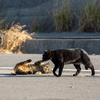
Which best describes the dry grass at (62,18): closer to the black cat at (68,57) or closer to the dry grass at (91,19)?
the dry grass at (91,19)

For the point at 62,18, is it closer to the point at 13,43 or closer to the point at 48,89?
the point at 13,43

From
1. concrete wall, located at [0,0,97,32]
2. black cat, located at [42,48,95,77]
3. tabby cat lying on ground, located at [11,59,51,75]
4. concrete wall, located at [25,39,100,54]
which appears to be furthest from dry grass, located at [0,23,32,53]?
concrete wall, located at [0,0,97,32]

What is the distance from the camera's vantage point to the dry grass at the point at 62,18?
1459 centimetres

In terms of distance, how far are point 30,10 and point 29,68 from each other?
512 inches

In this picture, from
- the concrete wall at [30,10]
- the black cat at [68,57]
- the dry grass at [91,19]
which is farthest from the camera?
the concrete wall at [30,10]

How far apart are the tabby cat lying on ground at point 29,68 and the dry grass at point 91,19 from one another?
25.4 ft

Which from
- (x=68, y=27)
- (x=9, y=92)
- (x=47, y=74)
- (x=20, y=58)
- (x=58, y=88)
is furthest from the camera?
(x=68, y=27)

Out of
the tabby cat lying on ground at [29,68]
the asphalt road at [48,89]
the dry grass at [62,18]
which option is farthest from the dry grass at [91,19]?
the asphalt road at [48,89]

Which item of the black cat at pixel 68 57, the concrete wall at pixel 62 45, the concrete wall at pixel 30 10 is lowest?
the concrete wall at pixel 62 45

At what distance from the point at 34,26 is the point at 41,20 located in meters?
2.14

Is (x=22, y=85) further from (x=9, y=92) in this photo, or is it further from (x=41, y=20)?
(x=41, y=20)

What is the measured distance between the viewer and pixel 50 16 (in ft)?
59.1

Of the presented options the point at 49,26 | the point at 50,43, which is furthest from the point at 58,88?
the point at 49,26

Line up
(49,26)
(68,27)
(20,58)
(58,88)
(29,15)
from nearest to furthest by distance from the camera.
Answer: (58,88) < (20,58) < (68,27) < (49,26) < (29,15)
